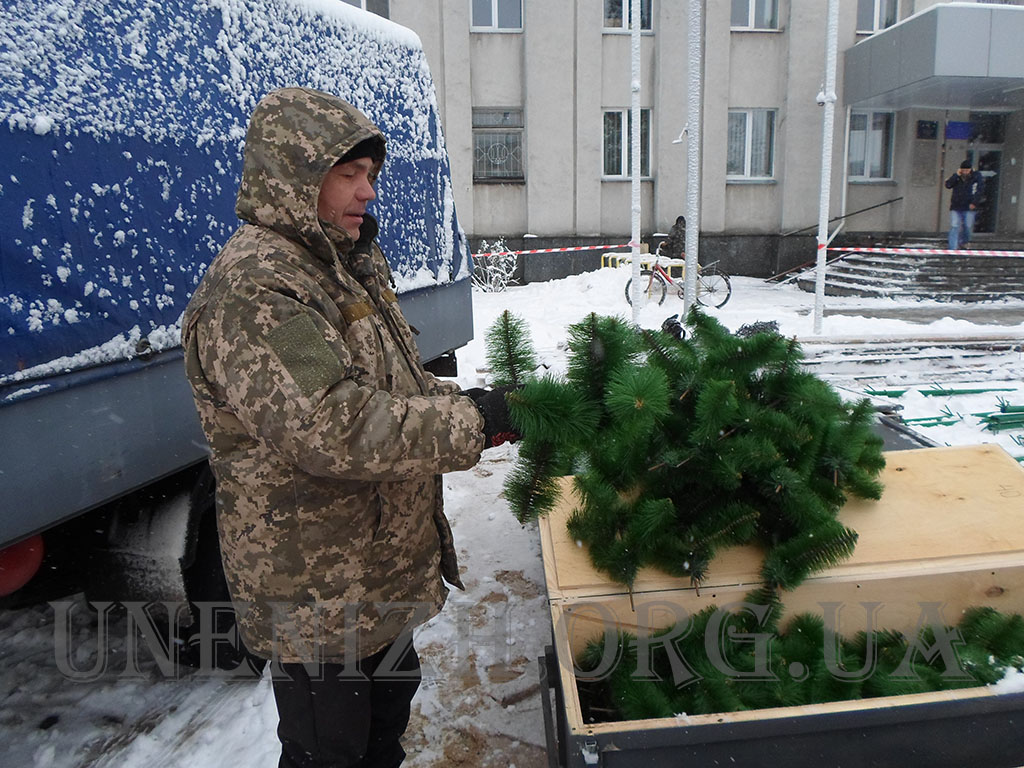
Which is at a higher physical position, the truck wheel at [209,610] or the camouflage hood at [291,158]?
the camouflage hood at [291,158]

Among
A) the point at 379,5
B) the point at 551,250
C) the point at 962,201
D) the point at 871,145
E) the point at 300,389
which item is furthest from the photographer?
the point at 871,145

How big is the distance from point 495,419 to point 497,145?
50.9ft

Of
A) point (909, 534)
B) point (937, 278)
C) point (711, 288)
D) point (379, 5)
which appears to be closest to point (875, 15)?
point (937, 278)

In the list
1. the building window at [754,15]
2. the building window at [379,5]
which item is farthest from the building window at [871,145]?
the building window at [379,5]

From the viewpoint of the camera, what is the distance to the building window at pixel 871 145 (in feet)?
53.9

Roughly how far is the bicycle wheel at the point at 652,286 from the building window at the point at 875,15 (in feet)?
27.6

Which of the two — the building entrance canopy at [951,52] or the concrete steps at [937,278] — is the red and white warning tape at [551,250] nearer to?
the concrete steps at [937,278]

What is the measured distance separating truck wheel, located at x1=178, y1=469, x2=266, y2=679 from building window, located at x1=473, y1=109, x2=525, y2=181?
47.1ft

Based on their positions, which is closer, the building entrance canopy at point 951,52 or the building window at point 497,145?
the building entrance canopy at point 951,52

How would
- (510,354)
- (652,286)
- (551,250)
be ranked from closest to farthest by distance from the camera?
(510,354)
(652,286)
(551,250)

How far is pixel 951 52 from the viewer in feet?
42.8

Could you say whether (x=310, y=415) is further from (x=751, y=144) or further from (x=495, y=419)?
(x=751, y=144)

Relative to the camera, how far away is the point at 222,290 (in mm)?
1415

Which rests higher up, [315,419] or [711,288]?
[315,419]
